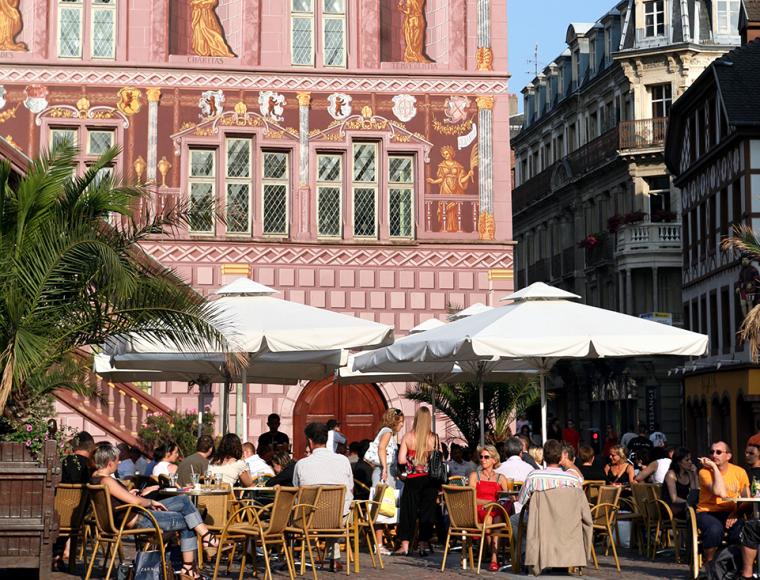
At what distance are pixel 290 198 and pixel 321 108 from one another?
6.17 feet

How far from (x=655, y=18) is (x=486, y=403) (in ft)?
84.4

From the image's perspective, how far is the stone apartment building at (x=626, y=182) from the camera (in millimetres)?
43250

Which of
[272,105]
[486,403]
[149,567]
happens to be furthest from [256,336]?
[272,105]

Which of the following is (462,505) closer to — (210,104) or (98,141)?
(210,104)

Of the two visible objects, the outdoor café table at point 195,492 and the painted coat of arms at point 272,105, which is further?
the painted coat of arms at point 272,105

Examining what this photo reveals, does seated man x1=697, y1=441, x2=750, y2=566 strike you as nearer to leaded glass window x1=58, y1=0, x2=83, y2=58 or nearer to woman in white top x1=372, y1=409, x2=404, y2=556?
woman in white top x1=372, y1=409, x2=404, y2=556

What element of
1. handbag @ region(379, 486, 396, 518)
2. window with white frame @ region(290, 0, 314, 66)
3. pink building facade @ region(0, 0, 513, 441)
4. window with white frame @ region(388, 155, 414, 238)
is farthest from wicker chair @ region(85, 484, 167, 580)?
window with white frame @ region(290, 0, 314, 66)

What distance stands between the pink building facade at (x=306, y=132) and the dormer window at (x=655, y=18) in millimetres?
20525

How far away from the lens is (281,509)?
35.8ft

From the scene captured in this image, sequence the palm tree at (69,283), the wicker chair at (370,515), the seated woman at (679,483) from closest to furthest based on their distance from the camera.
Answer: the wicker chair at (370,515)
the palm tree at (69,283)
the seated woman at (679,483)

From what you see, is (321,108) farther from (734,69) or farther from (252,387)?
(734,69)

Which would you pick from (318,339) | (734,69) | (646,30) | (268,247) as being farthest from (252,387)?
(646,30)

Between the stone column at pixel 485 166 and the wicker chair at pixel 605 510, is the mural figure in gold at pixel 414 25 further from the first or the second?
the wicker chair at pixel 605 510

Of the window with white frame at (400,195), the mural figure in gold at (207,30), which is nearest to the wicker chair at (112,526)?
the window with white frame at (400,195)
